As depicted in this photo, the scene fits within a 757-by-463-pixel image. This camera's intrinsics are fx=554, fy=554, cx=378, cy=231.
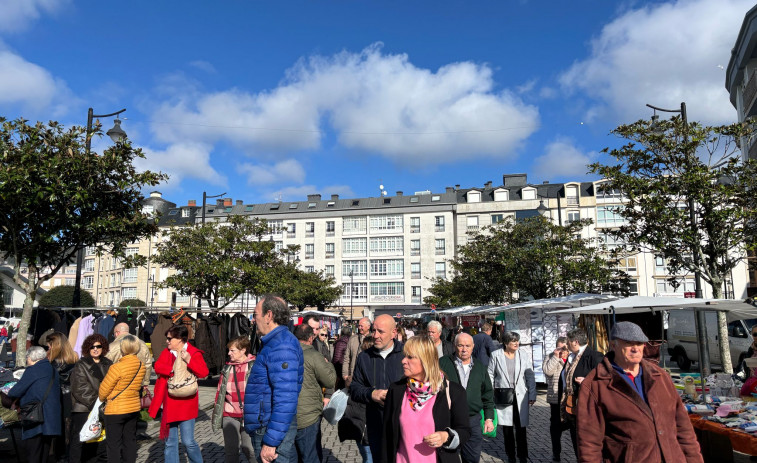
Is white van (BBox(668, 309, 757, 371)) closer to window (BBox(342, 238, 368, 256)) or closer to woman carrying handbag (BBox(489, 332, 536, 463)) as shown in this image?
woman carrying handbag (BBox(489, 332, 536, 463))

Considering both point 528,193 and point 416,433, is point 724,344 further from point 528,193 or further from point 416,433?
point 528,193

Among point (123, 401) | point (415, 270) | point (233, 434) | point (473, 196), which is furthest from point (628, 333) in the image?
point (473, 196)

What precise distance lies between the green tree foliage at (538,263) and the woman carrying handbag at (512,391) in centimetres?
1813

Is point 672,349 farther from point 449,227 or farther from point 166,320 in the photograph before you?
point 449,227

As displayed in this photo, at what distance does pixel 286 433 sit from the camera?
13.6 feet

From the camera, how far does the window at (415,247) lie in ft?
221

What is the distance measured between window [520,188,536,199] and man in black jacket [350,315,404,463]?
62621 mm

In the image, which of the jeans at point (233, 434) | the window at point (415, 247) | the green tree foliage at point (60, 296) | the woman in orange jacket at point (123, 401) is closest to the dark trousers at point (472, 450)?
the jeans at point (233, 434)

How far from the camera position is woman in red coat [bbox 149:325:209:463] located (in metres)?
6.16

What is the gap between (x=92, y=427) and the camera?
625 cm

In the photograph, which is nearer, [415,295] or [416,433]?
[416,433]

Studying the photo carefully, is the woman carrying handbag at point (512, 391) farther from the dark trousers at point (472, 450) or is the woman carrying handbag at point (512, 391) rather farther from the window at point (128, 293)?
the window at point (128, 293)

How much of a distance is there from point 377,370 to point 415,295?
204 ft

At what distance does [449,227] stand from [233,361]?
61.6 metres
